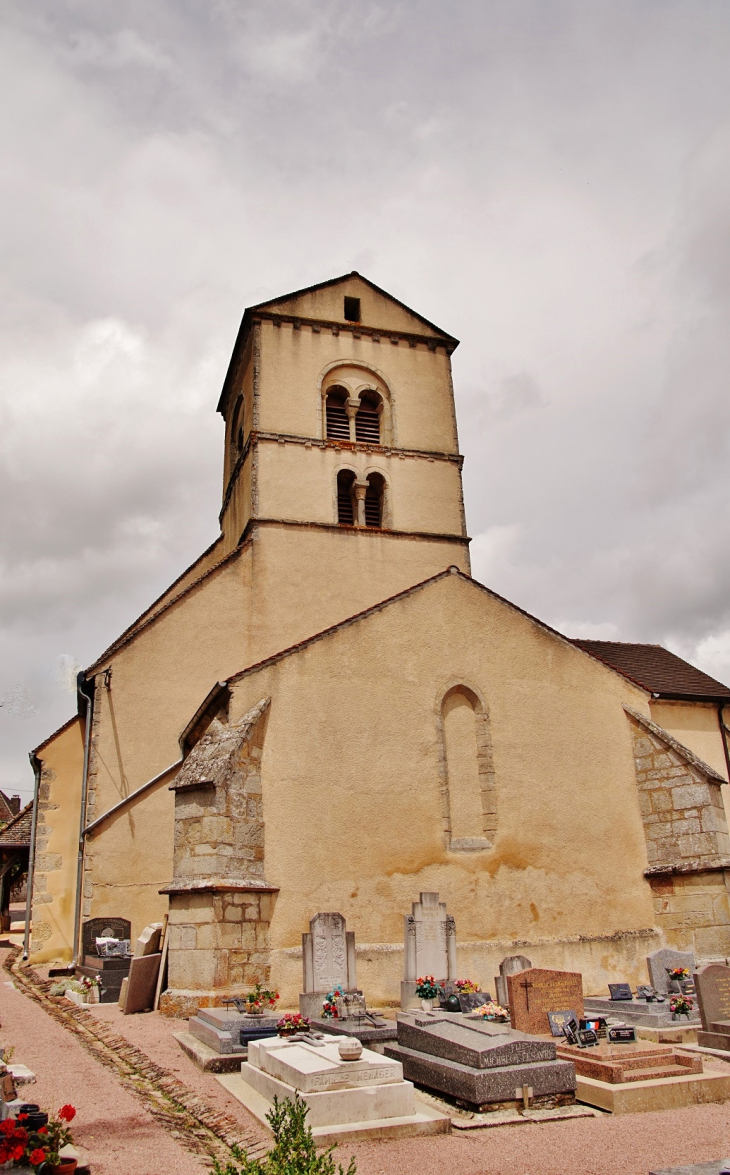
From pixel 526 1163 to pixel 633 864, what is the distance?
318 inches

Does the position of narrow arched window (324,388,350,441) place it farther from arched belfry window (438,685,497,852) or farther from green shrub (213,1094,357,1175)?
green shrub (213,1094,357,1175)

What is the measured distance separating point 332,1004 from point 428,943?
1658mm

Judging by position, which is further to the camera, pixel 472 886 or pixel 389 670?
pixel 389 670

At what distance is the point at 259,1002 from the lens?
905 centimetres

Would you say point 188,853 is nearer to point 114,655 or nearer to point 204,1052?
point 204,1052

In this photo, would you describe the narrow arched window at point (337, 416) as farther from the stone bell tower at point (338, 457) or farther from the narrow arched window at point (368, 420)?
the narrow arched window at point (368, 420)

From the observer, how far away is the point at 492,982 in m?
11.5

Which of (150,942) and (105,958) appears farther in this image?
(105,958)

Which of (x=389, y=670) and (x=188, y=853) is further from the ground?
(x=389, y=670)

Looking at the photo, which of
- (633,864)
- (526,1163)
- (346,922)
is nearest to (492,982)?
(346,922)

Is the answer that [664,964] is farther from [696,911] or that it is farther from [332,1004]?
[332,1004]

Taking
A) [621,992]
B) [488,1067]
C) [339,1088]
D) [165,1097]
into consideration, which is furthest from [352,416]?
[339,1088]

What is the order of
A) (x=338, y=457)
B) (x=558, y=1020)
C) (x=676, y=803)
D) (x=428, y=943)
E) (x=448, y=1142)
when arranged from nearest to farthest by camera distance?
(x=448, y=1142)
(x=558, y=1020)
(x=428, y=943)
(x=676, y=803)
(x=338, y=457)

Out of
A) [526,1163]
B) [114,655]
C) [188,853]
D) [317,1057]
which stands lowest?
[526,1163]
